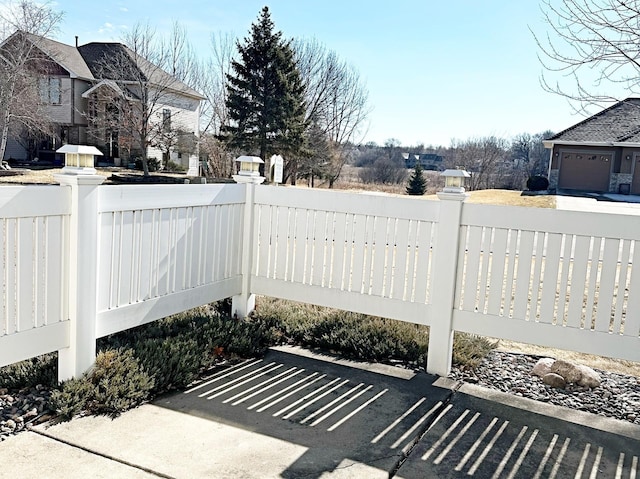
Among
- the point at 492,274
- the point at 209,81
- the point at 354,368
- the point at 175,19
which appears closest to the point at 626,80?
the point at 492,274

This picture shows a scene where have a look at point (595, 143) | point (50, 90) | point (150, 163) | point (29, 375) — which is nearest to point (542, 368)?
Result: point (29, 375)

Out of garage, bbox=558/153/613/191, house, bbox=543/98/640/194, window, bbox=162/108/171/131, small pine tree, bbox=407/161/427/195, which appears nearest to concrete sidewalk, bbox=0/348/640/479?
window, bbox=162/108/171/131

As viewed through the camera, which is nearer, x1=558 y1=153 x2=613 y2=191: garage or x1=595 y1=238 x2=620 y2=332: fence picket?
x1=595 y1=238 x2=620 y2=332: fence picket

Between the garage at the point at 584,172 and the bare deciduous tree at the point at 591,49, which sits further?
the garage at the point at 584,172

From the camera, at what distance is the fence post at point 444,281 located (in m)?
3.77

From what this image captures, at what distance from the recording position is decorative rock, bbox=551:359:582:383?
3781mm

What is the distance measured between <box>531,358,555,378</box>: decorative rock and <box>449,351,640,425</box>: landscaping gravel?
0.16ft

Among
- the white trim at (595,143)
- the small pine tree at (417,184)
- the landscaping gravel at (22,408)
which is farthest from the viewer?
the small pine tree at (417,184)

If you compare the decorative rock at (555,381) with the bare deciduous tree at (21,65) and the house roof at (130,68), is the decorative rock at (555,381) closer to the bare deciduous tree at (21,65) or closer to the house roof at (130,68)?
the bare deciduous tree at (21,65)

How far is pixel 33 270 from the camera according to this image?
2.91 metres

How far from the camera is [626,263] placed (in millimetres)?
3367

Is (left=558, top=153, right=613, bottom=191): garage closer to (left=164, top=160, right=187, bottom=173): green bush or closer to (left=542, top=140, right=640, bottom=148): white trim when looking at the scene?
(left=542, top=140, right=640, bottom=148): white trim

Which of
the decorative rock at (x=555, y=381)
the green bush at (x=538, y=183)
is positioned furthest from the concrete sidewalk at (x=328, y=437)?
the green bush at (x=538, y=183)

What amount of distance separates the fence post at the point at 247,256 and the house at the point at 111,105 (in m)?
20.4
